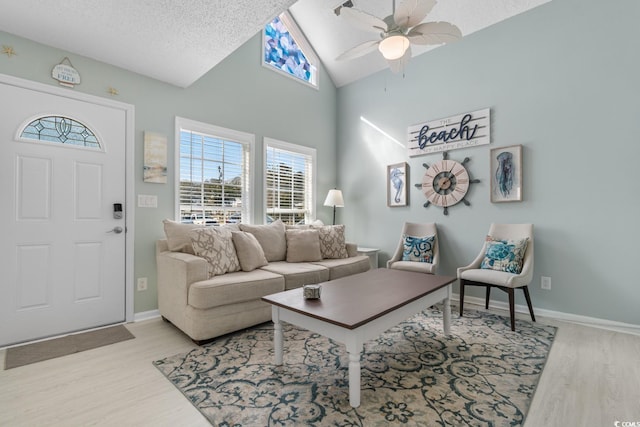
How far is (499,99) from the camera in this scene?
3.44 metres

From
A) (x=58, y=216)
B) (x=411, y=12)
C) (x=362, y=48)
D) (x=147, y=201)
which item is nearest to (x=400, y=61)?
(x=362, y=48)

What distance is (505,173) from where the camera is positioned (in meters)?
3.38

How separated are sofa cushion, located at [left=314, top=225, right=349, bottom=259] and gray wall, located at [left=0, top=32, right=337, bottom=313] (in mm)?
908

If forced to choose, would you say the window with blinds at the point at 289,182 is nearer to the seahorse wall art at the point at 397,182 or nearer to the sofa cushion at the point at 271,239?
the sofa cushion at the point at 271,239

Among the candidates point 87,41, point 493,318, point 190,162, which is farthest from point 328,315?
point 87,41

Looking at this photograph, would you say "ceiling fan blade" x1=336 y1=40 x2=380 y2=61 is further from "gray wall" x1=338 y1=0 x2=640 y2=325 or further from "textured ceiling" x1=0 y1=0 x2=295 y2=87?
"gray wall" x1=338 y1=0 x2=640 y2=325

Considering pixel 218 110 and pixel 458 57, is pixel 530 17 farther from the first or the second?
pixel 218 110

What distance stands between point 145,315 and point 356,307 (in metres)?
2.37

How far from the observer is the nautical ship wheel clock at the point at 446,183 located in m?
3.68

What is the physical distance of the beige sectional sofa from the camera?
240 centimetres

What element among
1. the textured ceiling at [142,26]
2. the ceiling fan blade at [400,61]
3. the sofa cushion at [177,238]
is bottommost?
the sofa cushion at [177,238]

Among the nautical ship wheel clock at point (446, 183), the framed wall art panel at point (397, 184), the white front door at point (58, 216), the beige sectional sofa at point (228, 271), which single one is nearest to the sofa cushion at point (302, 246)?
the beige sectional sofa at point (228, 271)

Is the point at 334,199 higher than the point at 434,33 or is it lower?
lower

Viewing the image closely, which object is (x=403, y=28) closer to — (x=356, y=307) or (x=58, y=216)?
(x=356, y=307)
